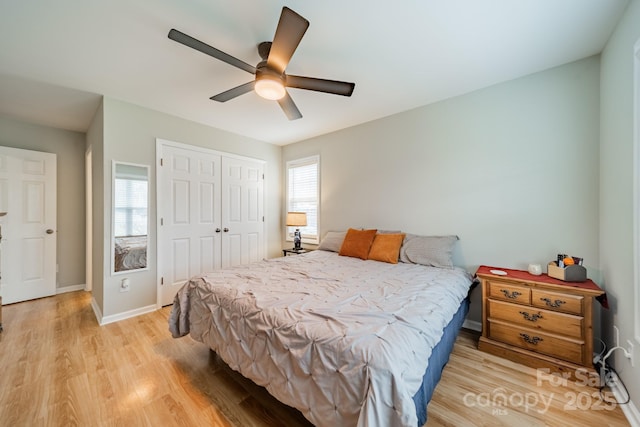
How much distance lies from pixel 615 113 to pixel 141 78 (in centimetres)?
396

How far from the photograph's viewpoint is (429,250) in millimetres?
2600

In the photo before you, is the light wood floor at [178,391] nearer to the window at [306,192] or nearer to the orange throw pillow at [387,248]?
the orange throw pillow at [387,248]

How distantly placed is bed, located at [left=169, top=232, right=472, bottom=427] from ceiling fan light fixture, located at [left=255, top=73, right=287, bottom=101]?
4.95ft

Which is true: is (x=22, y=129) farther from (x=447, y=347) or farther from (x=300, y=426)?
(x=447, y=347)

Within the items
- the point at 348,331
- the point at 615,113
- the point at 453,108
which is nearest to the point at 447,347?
the point at 348,331

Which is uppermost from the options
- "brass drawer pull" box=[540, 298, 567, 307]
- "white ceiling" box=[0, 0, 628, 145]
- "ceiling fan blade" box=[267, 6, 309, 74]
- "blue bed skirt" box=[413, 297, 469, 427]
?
"white ceiling" box=[0, 0, 628, 145]

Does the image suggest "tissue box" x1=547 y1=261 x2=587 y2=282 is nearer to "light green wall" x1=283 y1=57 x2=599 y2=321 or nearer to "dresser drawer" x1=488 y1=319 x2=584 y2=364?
"light green wall" x1=283 y1=57 x2=599 y2=321

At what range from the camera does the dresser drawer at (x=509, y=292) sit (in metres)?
1.98

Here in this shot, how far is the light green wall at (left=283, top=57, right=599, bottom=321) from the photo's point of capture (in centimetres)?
211

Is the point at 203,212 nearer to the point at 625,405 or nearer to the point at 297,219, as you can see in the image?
the point at 297,219

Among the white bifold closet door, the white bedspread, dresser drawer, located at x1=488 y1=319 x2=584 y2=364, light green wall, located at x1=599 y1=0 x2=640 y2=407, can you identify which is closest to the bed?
the white bedspread

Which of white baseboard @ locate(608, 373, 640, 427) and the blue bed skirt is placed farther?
white baseboard @ locate(608, 373, 640, 427)

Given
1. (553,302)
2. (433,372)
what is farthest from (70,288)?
(553,302)

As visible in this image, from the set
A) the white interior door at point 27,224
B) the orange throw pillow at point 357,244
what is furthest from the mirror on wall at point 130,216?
the orange throw pillow at point 357,244
